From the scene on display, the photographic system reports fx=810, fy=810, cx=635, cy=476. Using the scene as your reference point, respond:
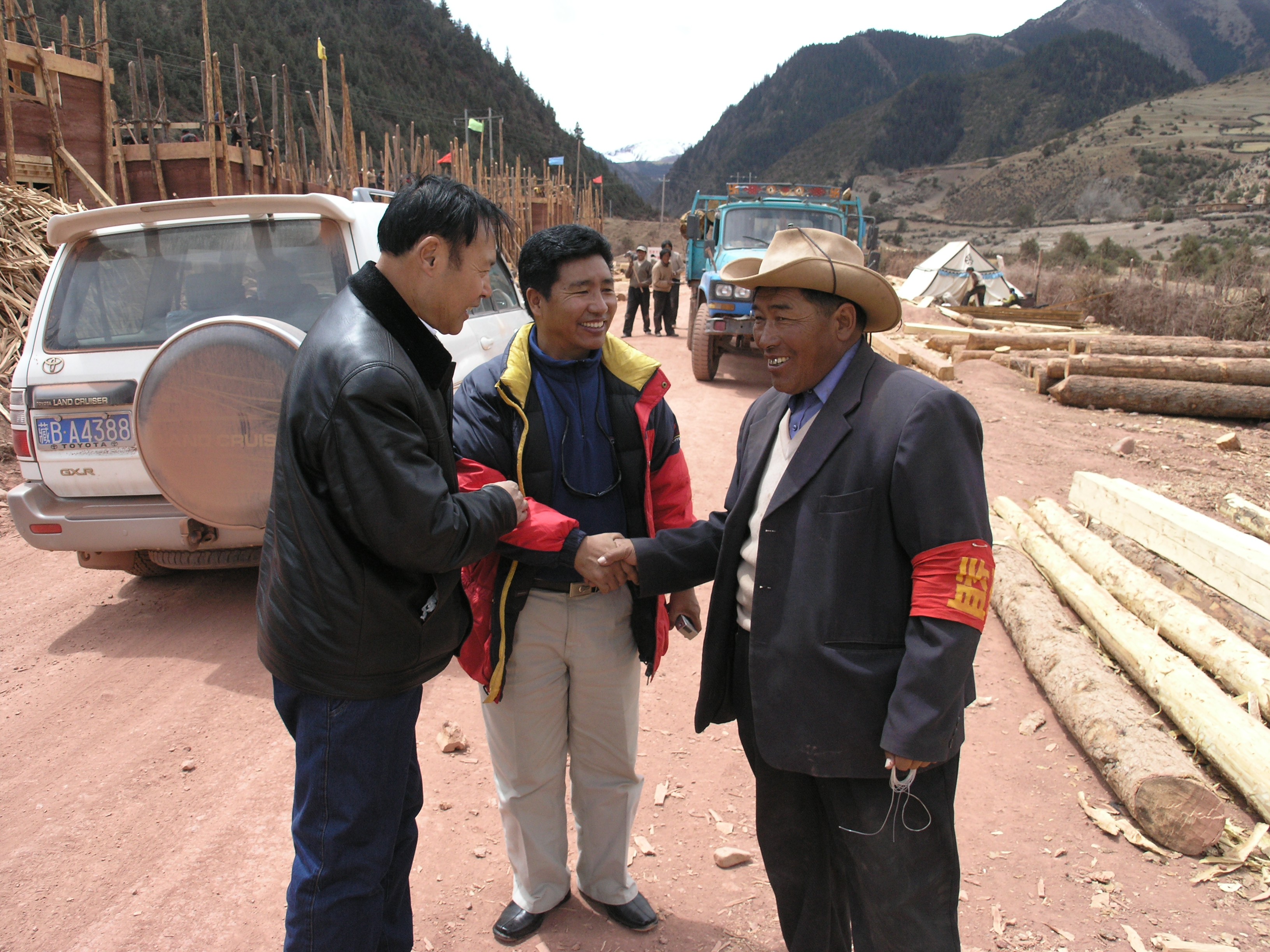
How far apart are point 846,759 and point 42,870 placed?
101 inches

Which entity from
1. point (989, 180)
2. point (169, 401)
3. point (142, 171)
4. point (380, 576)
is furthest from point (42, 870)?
point (989, 180)

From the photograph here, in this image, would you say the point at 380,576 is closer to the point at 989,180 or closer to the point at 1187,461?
the point at 1187,461

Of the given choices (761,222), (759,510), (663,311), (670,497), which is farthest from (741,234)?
(759,510)

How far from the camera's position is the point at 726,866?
107 inches

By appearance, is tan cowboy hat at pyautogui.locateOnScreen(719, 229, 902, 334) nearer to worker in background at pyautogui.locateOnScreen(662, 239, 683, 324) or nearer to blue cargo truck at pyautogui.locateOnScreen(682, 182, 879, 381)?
blue cargo truck at pyautogui.locateOnScreen(682, 182, 879, 381)

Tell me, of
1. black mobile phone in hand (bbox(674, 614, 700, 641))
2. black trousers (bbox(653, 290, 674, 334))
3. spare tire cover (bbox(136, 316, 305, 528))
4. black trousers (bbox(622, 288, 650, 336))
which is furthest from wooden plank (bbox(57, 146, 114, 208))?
black mobile phone in hand (bbox(674, 614, 700, 641))

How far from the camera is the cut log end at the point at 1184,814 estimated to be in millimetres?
2744

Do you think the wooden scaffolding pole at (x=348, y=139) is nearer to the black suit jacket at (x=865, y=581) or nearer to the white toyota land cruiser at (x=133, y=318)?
the white toyota land cruiser at (x=133, y=318)

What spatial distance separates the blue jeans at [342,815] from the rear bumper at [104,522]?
8.01 feet

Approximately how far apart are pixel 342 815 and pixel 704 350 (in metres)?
9.62

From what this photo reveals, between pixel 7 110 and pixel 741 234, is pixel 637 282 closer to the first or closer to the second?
pixel 741 234

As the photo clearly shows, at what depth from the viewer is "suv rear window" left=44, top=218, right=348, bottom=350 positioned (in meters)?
3.94

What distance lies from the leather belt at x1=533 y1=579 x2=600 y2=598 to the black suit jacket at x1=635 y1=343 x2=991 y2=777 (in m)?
0.57

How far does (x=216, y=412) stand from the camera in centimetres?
315
